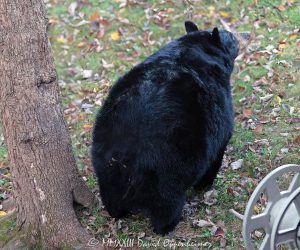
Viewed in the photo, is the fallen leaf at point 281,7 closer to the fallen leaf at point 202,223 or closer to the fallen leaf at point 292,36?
the fallen leaf at point 292,36

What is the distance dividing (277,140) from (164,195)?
195 centimetres

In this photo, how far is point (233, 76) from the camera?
717 cm

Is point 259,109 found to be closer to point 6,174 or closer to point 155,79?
point 155,79

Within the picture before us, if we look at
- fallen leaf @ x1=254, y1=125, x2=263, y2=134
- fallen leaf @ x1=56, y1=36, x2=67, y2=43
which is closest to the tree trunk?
fallen leaf @ x1=254, y1=125, x2=263, y2=134

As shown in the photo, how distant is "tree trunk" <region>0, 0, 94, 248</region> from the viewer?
13.8 feet

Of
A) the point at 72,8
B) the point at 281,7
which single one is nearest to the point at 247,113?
the point at 281,7

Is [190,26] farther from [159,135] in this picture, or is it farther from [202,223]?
[202,223]

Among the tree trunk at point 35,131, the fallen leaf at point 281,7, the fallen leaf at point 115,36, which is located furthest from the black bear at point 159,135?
the fallen leaf at point 281,7

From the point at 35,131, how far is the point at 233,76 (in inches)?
141

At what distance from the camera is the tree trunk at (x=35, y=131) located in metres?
4.20

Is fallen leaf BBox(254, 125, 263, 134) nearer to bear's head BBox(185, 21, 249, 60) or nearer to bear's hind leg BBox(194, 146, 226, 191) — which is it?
bear's head BBox(185, 21, 249, 60)

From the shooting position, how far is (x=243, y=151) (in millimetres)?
5773

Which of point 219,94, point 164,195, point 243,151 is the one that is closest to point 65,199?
point 164,195

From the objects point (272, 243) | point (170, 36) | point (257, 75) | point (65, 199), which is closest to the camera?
point (272, 243)
